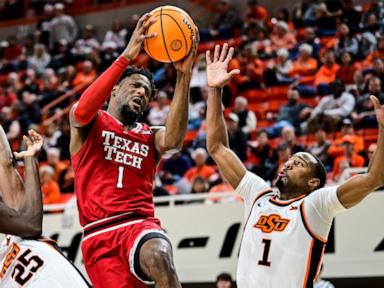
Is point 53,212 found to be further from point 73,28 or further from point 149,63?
point 73,28

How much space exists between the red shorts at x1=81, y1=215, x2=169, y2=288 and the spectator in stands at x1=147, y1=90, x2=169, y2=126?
873 cm

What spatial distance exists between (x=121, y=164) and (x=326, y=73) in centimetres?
878

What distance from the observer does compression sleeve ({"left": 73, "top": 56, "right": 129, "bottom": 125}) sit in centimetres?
509

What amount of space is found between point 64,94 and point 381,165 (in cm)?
1231

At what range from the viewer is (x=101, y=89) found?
509 centimetres

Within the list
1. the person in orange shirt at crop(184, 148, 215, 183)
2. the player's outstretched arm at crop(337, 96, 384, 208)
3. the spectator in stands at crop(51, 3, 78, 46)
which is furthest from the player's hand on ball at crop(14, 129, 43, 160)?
the spectator in stands at crop(51, 3, 78, 46)

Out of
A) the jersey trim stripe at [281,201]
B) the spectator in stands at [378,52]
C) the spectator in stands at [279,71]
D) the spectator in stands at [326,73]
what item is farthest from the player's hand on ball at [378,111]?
the spectator in stands at [279,71]

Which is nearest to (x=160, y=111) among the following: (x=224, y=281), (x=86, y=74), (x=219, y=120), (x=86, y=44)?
(x=86, y=74)

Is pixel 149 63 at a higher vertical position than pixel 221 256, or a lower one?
higher

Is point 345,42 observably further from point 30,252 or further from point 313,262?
point 30,252

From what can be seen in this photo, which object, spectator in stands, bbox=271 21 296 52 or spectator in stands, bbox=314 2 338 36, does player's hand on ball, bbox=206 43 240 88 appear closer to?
spectator in stands, bbox=271 21 296 52

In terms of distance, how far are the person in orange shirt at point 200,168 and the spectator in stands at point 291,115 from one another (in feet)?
3.94

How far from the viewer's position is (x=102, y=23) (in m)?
20.4

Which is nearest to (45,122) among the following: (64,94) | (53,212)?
(64,94)
